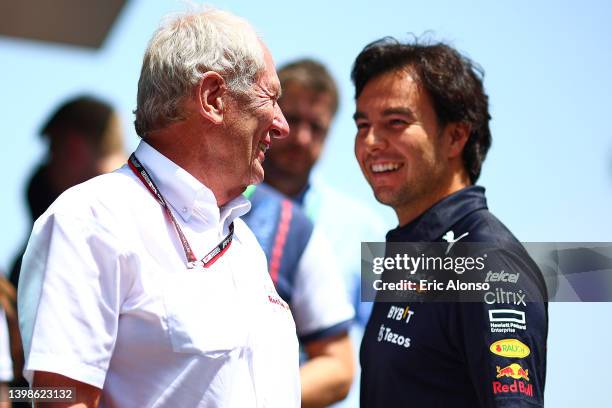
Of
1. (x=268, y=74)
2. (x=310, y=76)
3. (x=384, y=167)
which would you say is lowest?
(x=268, y=74)

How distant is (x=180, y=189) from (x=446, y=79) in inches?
55.0

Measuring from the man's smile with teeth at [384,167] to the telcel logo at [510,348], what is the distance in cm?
90

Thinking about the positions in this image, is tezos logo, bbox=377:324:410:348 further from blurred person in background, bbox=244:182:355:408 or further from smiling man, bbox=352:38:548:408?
blurred person in background, bbox=244:182:355:408

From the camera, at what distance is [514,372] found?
263 cm

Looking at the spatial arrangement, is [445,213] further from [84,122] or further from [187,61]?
[84,122]

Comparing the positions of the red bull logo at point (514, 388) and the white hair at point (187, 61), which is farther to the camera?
the red bull logo at point (514, 388)

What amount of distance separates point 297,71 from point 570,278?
1633mm

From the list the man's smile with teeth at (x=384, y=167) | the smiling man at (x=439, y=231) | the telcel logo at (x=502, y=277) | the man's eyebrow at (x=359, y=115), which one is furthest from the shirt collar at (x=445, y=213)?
the man's eyebrow at (x=359, y=115)

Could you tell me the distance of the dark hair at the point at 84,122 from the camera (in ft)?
12.7

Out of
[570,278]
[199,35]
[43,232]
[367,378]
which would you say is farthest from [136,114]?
[570,278]

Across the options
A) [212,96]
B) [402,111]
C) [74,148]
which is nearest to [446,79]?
[402,111]

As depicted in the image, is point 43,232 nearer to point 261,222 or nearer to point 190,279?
point 190,279

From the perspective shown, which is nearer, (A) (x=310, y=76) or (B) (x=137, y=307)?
(B) (x=137, y=307)

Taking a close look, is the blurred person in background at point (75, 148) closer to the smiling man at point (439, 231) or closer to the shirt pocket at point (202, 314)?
the smiling man at point (439, 231)
